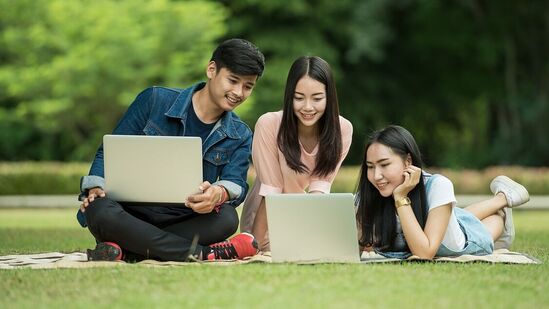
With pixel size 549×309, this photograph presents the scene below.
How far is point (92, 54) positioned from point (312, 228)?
18732 millimetres

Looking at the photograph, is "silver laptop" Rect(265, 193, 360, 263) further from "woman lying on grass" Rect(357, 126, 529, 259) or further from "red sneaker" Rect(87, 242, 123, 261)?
"red sneaker" Rect(87, 242, 123, 261)

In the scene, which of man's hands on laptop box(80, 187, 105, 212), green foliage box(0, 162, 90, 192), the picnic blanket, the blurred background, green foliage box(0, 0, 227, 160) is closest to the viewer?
the picnic blanket

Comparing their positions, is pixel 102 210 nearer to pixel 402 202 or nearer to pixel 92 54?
pixel 402 202

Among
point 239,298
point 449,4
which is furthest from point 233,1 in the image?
point 239,298

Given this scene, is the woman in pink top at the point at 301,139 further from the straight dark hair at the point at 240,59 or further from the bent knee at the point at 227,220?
the bent knee at the point at 227,220

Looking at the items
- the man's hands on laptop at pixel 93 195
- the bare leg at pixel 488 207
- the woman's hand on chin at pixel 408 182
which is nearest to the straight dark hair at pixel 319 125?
the woman's hand on chin at pixel 408 182

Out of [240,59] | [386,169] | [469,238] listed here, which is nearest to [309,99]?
[240,59]

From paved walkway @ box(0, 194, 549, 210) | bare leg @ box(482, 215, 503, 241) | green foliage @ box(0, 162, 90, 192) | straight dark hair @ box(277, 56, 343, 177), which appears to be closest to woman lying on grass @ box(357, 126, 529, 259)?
straight dark hair @ box(277, 56, 343, 177)

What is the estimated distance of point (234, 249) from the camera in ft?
19.6

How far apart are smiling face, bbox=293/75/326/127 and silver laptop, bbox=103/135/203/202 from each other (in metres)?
0.90

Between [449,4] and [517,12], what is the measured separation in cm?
221

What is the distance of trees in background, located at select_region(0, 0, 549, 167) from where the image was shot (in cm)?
2380

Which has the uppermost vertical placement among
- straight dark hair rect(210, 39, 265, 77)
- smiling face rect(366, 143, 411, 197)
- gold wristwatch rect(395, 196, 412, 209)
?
straight dark hair rect(210, 39, 265, 77)

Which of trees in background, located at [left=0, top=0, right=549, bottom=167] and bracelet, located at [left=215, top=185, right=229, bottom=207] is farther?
trees in background, located at [left=0, top=0, right=549, bottom=167]
